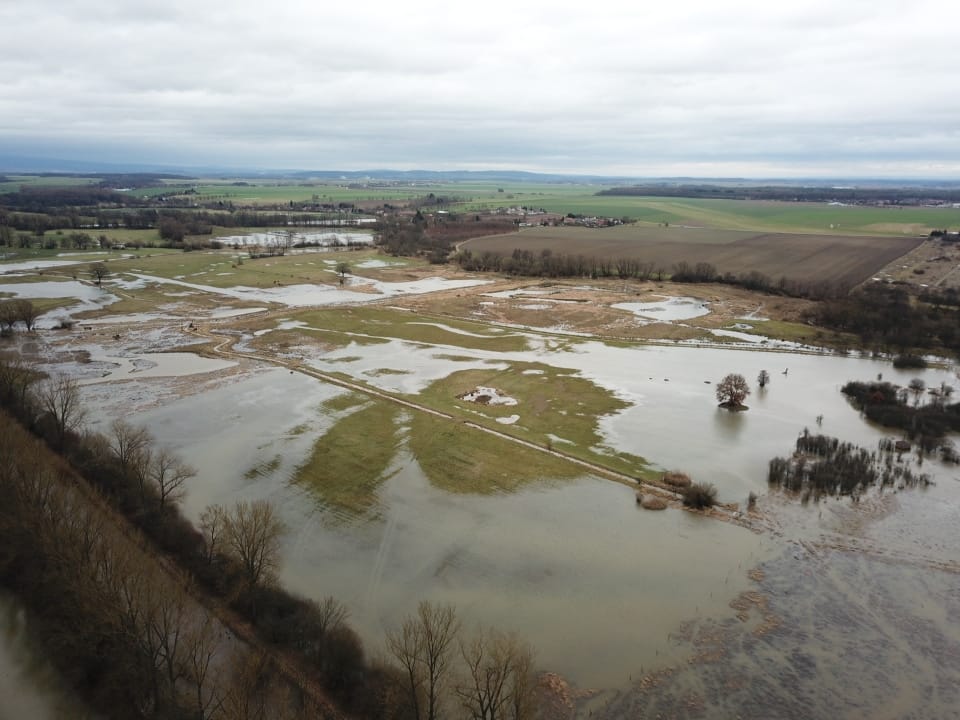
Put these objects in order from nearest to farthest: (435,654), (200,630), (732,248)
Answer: (435,654) < (200,630) < (732,248)

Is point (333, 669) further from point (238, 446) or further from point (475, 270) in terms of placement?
point (475, 270)

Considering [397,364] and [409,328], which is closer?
[397,364]

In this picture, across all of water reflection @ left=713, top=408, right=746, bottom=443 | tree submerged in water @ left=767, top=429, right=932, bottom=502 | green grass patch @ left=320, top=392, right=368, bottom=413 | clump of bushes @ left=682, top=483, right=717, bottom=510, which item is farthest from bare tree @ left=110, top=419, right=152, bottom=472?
water reflection @ left=713, top=408, right=746, bottom=443

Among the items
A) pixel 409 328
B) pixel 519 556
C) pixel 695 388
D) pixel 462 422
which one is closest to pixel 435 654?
pixel 519 556


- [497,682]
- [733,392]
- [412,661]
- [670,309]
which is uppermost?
[670,309]

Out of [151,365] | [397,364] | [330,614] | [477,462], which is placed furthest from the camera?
[397,364]

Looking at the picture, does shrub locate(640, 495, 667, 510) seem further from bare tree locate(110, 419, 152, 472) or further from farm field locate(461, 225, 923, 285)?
farm field locate(461, 225, 923, 285)

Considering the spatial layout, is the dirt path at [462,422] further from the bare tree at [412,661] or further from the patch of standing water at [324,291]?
the patch of standing water at [324,291]

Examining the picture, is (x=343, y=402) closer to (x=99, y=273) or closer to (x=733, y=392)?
(x=733, y=392)
